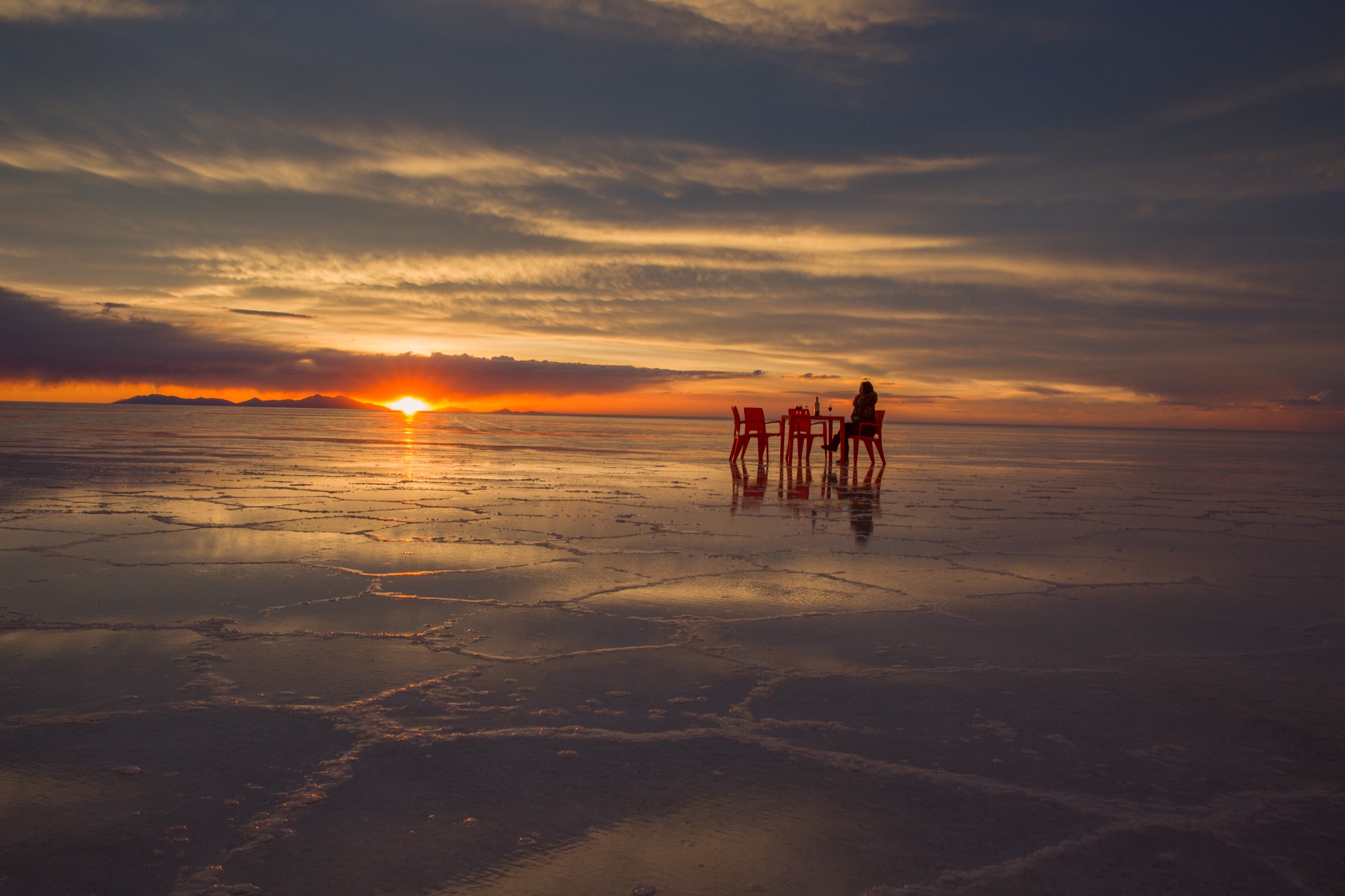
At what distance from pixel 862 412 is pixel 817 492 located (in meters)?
4.89

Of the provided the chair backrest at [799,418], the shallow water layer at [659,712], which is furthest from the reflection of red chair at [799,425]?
the shallow water layer at [659,712]

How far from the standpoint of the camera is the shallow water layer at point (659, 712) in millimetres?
1771

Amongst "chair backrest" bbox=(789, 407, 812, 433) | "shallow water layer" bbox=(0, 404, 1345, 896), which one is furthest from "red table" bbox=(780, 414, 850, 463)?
"shallow water layer" bbox=(0, 404, 1345, 896)

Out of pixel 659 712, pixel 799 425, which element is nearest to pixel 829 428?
pixel 799 425

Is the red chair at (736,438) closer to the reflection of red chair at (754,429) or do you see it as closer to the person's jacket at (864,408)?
the reflection of red chair at (754,429)

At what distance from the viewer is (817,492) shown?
32.8ft

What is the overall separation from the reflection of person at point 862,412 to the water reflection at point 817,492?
0.66m

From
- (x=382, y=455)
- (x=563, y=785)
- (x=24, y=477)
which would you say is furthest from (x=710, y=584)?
(x=382, y=455)

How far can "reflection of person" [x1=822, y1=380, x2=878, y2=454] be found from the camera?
1428 centimetres

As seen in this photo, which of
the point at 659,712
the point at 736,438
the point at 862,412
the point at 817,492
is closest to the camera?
the point at 659,712

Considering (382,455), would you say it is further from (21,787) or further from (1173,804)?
(1173,804)

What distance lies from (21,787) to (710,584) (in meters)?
3.08

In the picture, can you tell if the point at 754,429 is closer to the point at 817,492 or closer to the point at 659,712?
the point at 817,492

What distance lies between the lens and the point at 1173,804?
203cm
